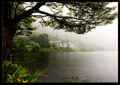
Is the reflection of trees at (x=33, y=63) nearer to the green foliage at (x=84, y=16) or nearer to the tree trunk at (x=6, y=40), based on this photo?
the tree trunk at (x=6, y=40)

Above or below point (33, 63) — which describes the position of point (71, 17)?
above

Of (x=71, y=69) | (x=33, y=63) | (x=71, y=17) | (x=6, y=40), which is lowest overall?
(x=71, y=69)

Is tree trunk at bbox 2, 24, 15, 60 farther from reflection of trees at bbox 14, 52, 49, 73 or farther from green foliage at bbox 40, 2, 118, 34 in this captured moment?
reflection of trees at bbox 14, 52, 49, 73

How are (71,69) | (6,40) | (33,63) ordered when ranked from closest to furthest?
1. (6,40)
2. (71,69)
3. (33,63)

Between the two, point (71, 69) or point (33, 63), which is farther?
point (33, 63)

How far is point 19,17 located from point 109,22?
5006 millimetres

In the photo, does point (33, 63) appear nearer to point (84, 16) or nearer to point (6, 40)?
point (6, 40)

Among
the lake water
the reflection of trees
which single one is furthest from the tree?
the reflection of trees

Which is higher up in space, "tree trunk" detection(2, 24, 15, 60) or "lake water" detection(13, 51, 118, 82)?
"tree trunk" detection(2, 24, 15, 60)

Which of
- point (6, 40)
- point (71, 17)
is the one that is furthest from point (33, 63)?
point (71, 17)

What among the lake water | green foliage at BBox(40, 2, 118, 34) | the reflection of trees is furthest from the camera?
the reflection of trees

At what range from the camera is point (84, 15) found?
4.21 metres

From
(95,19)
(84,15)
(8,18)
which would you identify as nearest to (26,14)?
(8,18)

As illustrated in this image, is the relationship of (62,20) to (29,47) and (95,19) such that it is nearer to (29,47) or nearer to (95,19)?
(95,19)
